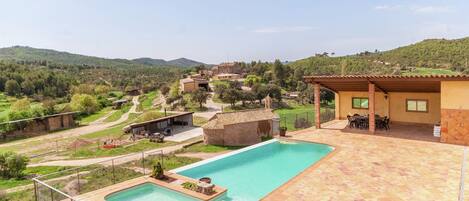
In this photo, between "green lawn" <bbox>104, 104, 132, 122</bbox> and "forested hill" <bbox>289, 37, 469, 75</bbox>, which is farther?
"green lawn" <bbox>104, 104, 132, 122</bbox>

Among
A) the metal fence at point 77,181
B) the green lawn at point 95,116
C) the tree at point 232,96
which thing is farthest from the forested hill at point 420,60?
the green lawn at point 95,116

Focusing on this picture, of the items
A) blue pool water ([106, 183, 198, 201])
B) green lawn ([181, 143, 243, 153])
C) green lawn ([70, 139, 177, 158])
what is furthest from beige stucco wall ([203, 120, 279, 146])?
blue pool water ([106, 183, 198, 201])

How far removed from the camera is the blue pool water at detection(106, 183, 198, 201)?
9562 mm

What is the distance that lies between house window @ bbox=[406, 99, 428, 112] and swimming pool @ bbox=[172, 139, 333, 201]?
21.9 feet

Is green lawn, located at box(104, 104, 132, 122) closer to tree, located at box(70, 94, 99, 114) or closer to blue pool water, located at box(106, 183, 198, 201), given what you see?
tree, located at box(70, 94, 99, 114)

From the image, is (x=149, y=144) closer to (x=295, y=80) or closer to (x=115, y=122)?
(x=115, y=122)

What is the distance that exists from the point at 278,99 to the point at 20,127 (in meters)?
42.8

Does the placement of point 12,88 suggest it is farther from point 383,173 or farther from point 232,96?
point 383,173

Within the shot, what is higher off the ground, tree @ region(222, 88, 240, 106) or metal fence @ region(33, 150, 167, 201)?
tree @ region(222, 88, 240, 106)

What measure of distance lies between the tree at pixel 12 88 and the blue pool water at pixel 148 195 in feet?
271

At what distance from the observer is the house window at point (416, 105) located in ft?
53.6

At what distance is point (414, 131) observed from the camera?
15.6 meters

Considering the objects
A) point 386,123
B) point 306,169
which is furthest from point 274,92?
point 306,169

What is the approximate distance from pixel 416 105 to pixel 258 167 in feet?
34.2
